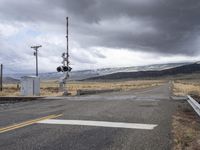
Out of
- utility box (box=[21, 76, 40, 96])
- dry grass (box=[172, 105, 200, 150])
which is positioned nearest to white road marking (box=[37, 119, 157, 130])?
dry grass (box=[172, 105, 200, 150])

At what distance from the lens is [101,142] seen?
8.17 metres

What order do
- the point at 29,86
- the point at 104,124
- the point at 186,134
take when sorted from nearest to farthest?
the point at 186,134 < the point at 104,124 < the point at 29,86

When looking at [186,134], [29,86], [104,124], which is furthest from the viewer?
[29,86]

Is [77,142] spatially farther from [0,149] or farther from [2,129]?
[2,129]

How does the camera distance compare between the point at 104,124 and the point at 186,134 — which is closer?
the point at 186,134

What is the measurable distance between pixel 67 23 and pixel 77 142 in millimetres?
27968

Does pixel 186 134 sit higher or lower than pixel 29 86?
lower

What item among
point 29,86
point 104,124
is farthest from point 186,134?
point 29,86

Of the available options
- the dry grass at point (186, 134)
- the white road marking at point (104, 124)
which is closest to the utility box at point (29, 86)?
the white road marking at point (104, 124)

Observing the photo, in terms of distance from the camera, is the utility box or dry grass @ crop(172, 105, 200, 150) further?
the utility box

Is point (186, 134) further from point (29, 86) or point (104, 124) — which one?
point (29, 86)

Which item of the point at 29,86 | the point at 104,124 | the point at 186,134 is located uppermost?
the point at 29,86

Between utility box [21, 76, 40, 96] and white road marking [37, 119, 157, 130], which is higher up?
utility box [21, 76, 40, 96]

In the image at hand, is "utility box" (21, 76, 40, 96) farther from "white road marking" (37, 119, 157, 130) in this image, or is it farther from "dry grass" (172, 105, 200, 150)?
"dry grass" (172, 105, 200, 150)
